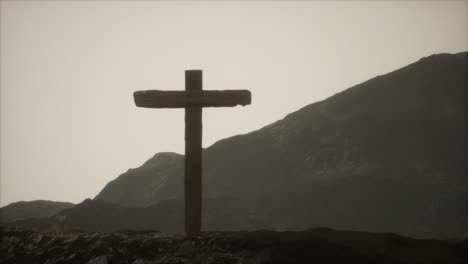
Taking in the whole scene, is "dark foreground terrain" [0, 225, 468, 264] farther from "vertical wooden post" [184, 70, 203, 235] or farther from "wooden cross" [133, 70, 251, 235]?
"wooden cross" [133, 70, 251, 235]

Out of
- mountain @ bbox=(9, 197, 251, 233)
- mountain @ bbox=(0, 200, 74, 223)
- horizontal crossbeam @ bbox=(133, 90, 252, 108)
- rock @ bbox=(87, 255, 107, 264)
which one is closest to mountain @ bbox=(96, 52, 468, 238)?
mountain @ bbox=(9, 197, 251, 233)

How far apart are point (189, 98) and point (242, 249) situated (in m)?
2.97

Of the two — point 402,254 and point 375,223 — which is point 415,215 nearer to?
point 375,223

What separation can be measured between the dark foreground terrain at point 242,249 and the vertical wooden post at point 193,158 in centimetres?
85

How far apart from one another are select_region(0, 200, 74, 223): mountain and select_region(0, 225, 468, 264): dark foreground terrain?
52.2 meters

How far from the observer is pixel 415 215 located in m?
48.8

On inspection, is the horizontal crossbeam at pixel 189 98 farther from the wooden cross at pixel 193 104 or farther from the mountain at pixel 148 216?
the mountain at pixel 148 216

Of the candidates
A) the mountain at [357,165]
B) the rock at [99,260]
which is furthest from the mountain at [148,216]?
the rock at [99,260]

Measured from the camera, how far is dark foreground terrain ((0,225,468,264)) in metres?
6.01

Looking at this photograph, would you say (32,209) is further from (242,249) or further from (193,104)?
(242,249)

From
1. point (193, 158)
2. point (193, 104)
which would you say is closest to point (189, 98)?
point (193, 104)

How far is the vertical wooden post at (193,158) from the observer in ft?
26.3

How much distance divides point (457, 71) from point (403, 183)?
23.1 m

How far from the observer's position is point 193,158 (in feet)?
26.9
